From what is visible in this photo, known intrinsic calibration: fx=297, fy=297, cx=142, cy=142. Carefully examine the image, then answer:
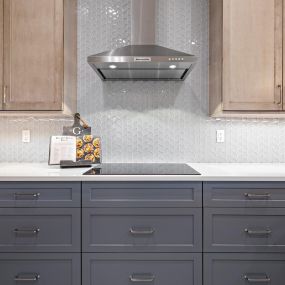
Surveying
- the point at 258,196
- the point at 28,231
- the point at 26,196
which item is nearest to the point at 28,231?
the point at 28,231

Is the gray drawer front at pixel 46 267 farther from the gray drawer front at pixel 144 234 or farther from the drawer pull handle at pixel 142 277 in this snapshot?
the drawer pull handle at pixel 142 277

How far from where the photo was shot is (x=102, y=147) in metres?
2.45

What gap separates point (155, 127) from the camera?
2451mm

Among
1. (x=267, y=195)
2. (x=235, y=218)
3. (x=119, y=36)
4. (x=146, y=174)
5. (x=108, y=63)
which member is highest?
(x=119, y=36)

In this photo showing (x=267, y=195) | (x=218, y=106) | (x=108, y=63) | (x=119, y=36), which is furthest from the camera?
(x=119, y=36)

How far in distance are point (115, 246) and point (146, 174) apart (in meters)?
0.46

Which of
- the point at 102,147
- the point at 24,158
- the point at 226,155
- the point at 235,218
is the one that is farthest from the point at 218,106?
the point at 24,158

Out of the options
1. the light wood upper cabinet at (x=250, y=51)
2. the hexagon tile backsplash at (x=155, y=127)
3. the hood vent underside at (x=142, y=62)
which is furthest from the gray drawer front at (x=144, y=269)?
the hood vent underside at (x=142, y=62)

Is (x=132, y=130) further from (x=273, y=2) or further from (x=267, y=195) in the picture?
(x=273, y=2)

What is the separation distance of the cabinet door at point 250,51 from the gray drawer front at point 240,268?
971 millimetres

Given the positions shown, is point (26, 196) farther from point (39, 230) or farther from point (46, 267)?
point (46, 267)

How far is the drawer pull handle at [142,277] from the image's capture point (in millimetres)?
1728

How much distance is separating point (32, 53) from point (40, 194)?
3.28 ft

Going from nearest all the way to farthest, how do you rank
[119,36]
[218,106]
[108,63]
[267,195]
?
[267,195]
[108,63]
[218,106]
[119,36]
